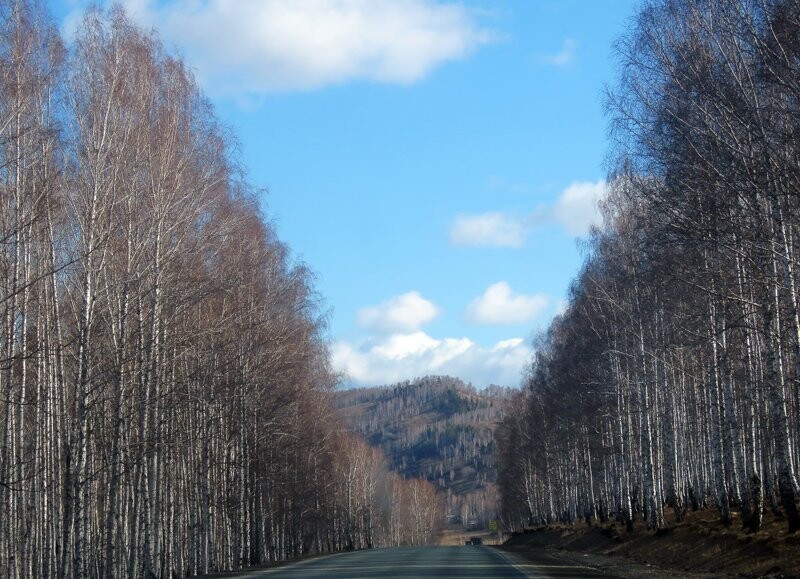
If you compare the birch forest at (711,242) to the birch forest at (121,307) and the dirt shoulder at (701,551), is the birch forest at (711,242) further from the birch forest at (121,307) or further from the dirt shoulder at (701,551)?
the birch forest at (121,307)

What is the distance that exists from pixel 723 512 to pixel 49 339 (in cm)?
1827

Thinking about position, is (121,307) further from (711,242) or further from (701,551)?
(701,551)

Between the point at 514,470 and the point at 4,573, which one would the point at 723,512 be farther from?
the point at 514,470

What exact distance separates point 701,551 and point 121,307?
1535 centimetres

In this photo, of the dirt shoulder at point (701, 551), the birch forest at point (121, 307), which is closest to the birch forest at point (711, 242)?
the dirt shoulder at point (701, 551)

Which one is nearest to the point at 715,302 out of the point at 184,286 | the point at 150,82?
the point at 184,286

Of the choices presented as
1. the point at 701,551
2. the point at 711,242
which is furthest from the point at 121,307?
the point at 701,551

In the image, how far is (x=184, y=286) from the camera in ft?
71.3

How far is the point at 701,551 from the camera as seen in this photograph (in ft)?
68.2

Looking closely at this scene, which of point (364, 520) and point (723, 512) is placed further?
point (364, 520)

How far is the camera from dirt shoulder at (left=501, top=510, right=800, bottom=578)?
54.5ft

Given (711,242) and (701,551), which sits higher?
(711,242)

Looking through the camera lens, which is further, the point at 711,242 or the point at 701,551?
the point at 701,551

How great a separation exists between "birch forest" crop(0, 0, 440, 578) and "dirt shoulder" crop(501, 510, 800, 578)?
494 inches
